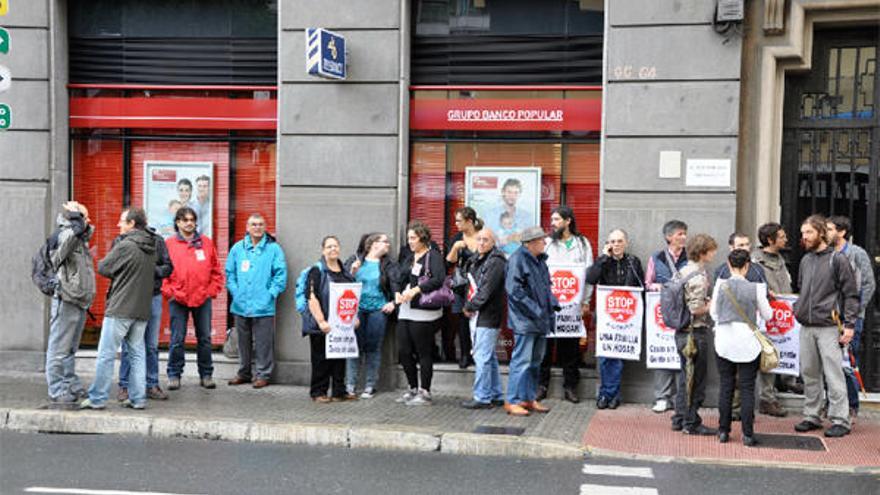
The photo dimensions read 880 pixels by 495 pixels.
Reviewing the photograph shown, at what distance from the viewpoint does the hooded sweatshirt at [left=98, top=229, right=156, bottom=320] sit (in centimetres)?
962

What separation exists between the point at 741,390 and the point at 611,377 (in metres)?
2.03

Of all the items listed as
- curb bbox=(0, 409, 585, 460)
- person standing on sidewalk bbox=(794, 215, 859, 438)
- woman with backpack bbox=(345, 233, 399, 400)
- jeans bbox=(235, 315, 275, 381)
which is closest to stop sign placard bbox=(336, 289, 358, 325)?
woman with backpack bbox=(345, 233, 399, 400)

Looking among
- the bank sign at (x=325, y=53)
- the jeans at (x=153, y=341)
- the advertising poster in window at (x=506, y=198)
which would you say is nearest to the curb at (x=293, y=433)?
the jeans at (x=153, y=341)

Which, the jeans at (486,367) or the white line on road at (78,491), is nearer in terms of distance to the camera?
the white line on road at (78,491)

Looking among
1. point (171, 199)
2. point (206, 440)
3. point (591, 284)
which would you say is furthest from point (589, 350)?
point (171, 199)

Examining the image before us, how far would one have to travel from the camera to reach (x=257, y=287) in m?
11.1

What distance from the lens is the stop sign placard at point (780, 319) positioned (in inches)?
380

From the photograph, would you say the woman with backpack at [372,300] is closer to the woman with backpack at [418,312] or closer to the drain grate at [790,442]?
the woman with backpack at [418,312]

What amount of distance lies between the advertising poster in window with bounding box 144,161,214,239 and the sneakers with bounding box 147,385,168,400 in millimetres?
2406

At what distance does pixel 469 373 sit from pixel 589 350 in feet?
4.71

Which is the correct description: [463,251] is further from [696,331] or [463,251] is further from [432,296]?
[696,331]

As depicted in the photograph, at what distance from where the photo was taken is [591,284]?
34.2 feet

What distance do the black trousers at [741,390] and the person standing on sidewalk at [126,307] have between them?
5.75 m

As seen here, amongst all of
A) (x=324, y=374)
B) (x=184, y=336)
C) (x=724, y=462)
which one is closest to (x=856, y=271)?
(x=724, y=462)
